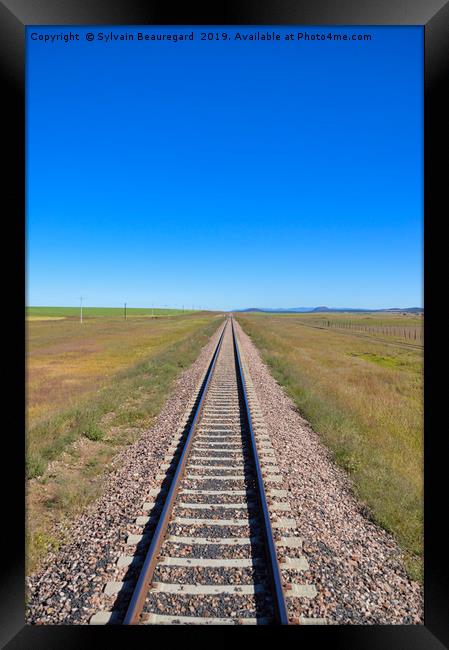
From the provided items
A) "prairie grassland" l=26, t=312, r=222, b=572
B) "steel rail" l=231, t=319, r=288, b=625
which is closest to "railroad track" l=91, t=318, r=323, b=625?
"steel rail" l=231, t=319, r=288, b=625

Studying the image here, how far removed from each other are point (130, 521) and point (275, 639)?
98.6 inches

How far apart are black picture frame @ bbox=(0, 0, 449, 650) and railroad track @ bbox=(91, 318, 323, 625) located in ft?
2.14

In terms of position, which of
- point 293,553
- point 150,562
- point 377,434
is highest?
point 150,562

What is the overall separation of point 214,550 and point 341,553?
1382mm

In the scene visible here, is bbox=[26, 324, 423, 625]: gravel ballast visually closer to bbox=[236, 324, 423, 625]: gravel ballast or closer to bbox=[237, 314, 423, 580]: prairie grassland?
bbox=[236, 324, 423, 625]: gravel ballast

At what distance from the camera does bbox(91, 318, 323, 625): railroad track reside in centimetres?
281

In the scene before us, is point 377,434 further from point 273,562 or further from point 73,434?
point 73,434

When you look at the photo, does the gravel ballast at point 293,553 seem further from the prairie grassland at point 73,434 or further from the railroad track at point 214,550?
the prairie grassland at point 73,434

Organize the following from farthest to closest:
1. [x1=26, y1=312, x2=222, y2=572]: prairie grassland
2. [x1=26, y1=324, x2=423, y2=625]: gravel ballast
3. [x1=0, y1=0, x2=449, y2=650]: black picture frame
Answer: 1. [x1=26, y1=312, x2=222, y2=572]: prairie grassland
2. [x1=26, y1=324, x2=423, y2=625]: gravel ballast
3. [x1=0, y1=0, x2=449, y2=650]: black picture frame

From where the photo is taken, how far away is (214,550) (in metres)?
3.50
